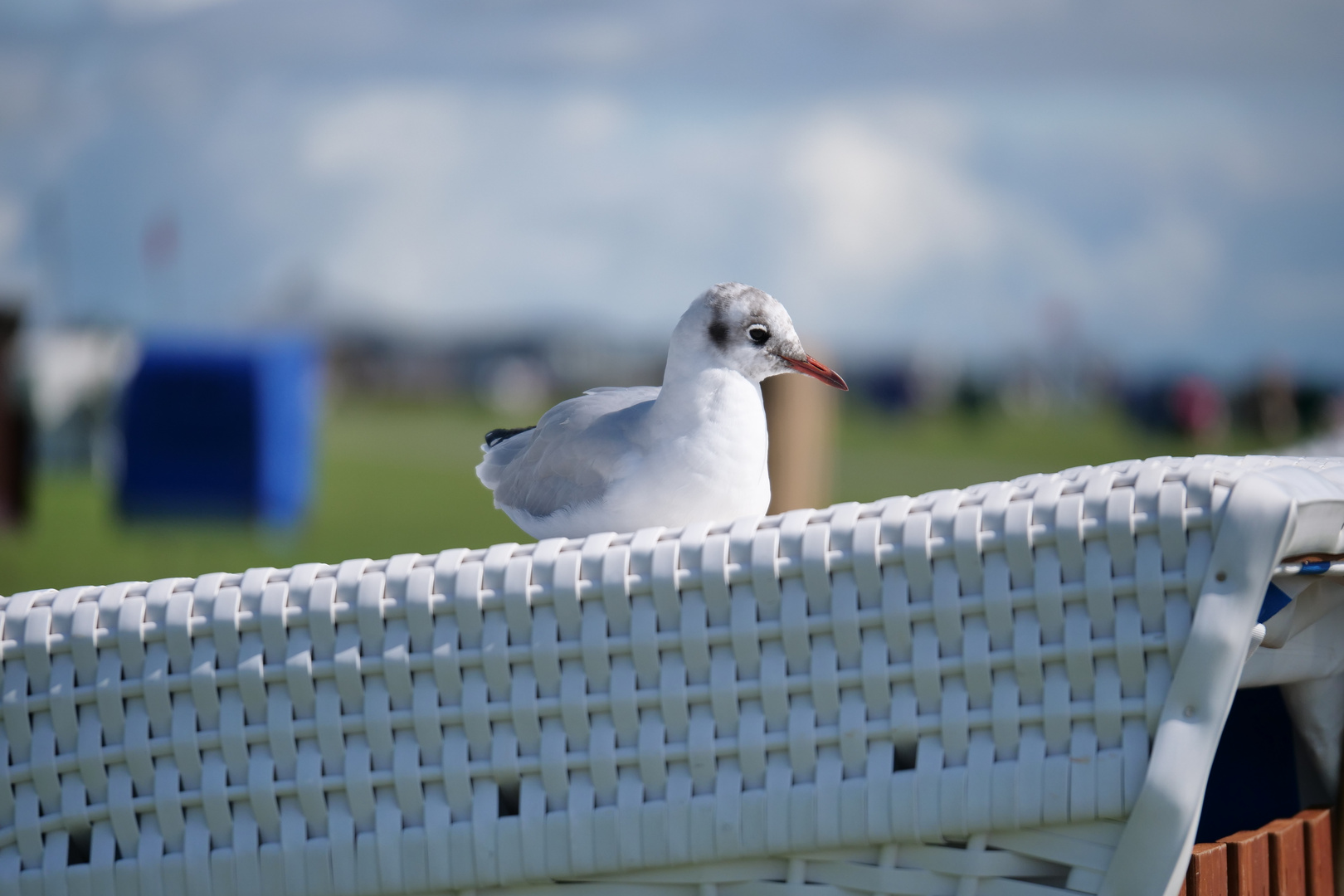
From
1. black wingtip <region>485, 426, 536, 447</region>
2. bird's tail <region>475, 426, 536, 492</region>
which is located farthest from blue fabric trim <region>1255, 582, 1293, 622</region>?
black wingtip <region>485, 426, 536, 447</region>

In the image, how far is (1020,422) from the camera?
20609mm

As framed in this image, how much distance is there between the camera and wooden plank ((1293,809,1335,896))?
138 centimetres

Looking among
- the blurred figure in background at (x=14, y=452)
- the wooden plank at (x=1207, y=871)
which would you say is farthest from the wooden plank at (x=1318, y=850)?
the blurred figure in background at (x=14, y=452)

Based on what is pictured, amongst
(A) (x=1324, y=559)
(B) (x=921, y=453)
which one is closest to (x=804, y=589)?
(A) (x=1324, y=559)

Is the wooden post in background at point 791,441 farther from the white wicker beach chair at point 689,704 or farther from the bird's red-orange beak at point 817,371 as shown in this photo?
the white wicker beach chair at point 689,704

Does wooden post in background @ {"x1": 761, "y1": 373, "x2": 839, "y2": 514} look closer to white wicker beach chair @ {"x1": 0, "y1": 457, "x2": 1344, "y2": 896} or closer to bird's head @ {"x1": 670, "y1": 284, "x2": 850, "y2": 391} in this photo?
bird's head @ {"x1": 670, "y1": 284, "x2": 850, "y2": 391}

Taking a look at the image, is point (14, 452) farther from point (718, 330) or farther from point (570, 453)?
point (718, 330)

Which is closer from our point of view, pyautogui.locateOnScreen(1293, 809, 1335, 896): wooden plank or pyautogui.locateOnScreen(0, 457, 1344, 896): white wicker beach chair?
pyautogui.locateOnScreen(0, 457, 1344, 896): white wicker beach chair

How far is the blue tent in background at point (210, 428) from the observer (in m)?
9.67

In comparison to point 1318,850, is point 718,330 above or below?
above

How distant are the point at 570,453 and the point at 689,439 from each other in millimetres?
264

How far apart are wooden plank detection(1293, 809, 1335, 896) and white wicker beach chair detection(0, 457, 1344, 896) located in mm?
409

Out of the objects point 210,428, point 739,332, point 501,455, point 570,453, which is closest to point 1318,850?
point 739,332

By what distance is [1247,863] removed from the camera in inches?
50.6
